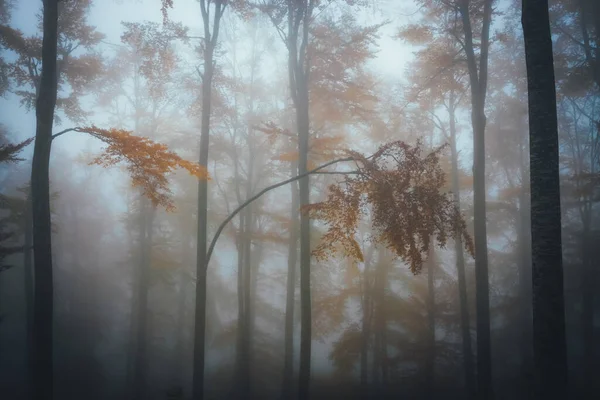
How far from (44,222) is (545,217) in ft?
29.0

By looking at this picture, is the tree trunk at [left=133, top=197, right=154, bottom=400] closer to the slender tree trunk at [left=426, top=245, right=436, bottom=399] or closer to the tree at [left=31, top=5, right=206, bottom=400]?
the tree at [left=31, top=5, right=206, bottom=400]

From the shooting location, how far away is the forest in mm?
6148

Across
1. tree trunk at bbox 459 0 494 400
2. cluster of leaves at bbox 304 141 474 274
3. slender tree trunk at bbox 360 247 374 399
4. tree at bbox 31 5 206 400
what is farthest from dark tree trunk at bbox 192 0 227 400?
slender tree trunk at bbox 360 247 374 399

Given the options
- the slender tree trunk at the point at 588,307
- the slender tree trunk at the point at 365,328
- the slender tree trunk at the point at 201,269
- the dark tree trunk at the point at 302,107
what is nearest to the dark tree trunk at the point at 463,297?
the slender tree trunk at the point at 365,328

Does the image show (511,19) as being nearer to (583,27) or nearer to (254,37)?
(583,27)

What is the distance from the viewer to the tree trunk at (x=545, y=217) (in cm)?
429

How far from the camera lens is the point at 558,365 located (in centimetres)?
427

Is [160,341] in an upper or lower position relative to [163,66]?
lower

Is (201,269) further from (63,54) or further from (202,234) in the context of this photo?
(63,54)

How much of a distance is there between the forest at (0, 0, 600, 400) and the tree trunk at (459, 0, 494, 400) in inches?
2.0

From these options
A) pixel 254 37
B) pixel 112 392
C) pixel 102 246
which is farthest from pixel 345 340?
pixel 102 246

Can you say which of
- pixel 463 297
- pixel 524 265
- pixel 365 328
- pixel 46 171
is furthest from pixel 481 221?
pixel 524 265

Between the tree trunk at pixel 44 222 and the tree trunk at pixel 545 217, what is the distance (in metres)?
8.28

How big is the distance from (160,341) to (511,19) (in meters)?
26.3
